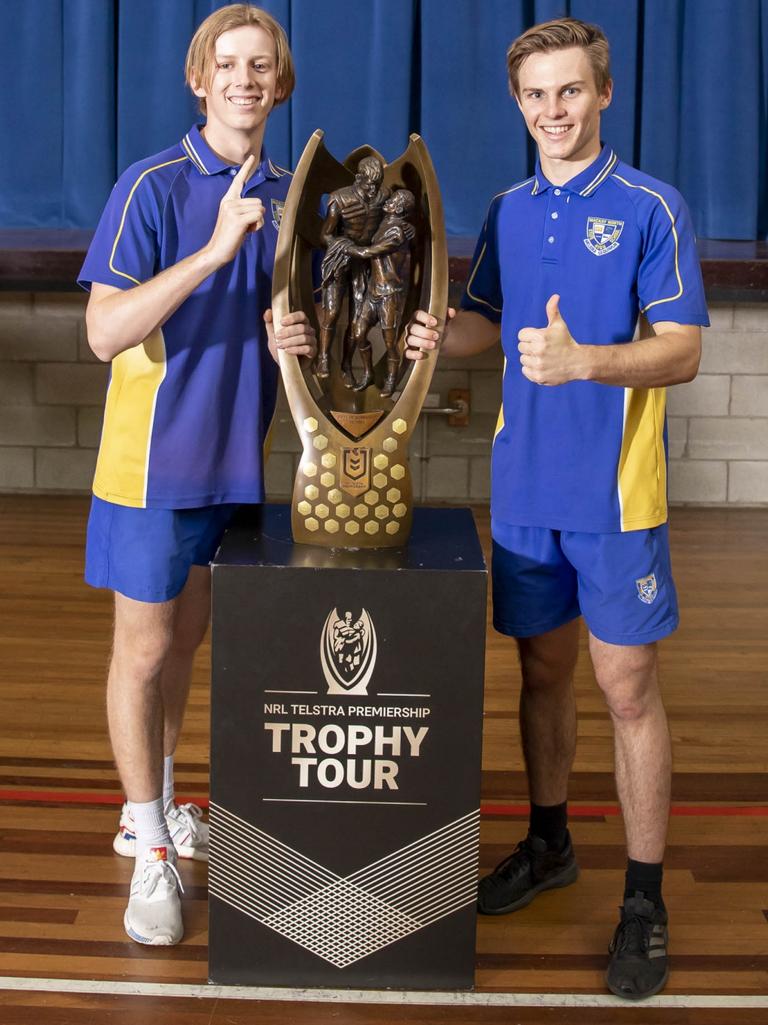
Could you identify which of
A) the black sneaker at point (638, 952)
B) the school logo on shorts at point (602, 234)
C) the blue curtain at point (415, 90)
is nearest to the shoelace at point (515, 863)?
the black sneaker at point (638, 952)

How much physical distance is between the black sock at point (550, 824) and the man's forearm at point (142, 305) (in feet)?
3.47

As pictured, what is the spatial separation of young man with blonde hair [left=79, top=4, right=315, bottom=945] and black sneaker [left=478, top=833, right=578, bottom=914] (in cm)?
53

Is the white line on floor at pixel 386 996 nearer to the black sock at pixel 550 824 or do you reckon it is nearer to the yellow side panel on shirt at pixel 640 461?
the black sock at pixel 550 824

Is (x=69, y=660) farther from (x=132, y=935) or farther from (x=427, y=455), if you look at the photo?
(x=427, y=455)

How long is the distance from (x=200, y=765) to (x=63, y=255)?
8.58ft

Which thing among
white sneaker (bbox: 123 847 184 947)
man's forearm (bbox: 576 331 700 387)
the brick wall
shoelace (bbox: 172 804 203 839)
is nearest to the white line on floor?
white sneaker (bbox: 123 847 184 947)

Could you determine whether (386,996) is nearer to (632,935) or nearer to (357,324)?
(632,935)

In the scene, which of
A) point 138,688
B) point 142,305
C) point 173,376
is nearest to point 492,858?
point 138,688

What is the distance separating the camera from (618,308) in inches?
76.9

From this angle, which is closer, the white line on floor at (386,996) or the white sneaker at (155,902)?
the white line on floor at (386,996)

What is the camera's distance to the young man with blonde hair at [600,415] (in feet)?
6.31

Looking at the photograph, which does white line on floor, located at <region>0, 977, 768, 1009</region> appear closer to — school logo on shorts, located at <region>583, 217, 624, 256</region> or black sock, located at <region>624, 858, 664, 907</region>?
black sock, located at <region>624, 858, 664, 907</region>

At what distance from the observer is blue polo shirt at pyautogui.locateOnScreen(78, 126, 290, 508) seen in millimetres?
1992

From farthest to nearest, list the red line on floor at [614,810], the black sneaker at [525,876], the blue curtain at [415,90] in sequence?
1. the blue curtain at [415,90]
2. the red line on floor at [614,810]
3. the black sneaker at [525,876]
